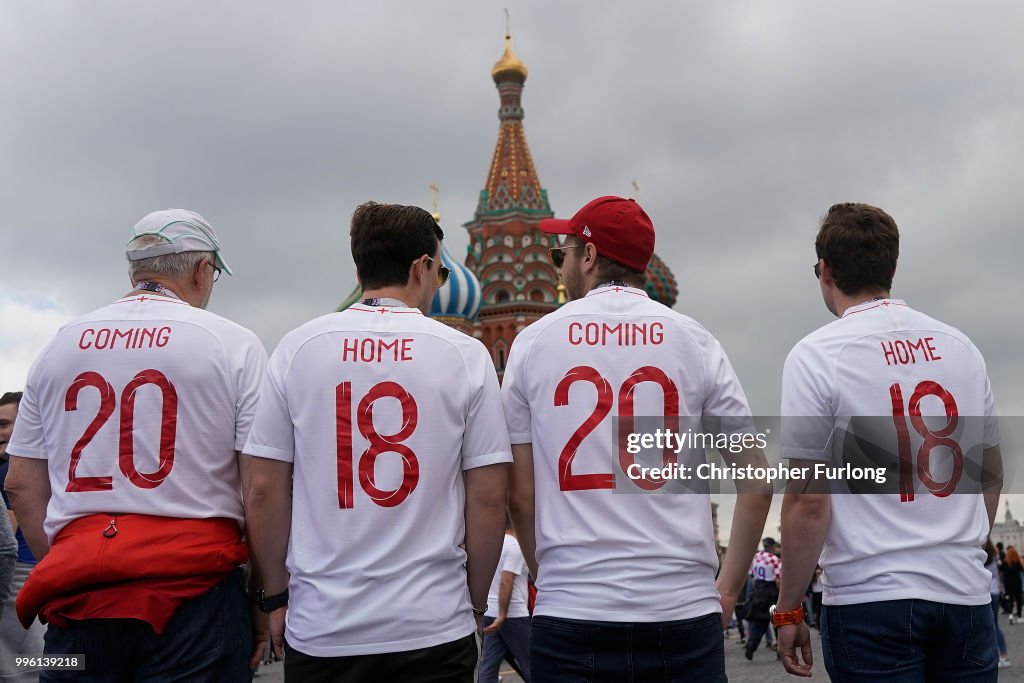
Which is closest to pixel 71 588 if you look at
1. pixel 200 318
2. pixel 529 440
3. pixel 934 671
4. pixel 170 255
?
pixel 200 318

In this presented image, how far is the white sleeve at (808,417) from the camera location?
3.62 m

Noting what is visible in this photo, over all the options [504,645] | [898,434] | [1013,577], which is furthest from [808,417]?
[1013,577]

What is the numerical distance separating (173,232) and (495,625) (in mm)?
4947

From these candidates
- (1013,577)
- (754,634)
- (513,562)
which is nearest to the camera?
(513,562)

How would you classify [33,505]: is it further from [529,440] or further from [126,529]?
[529,440]

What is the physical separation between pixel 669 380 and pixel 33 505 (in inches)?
87.9

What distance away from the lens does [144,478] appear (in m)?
3.34

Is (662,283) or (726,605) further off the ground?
(662,283)

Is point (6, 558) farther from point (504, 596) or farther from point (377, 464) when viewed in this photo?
point (504, 596)

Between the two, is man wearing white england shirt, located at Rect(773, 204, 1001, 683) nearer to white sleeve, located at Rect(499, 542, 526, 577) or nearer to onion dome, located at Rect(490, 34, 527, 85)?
white sleeve, located at Rect(499, 542, 526, 577)

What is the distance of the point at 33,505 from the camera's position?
365cm

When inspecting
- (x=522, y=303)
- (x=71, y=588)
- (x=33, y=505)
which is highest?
(x=522, y=303)

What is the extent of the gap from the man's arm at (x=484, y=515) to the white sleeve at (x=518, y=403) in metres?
0.15

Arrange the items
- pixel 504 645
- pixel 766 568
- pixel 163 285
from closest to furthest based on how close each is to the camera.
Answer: pixel 163 285 → pixel 504 645 → pixel 766 568
